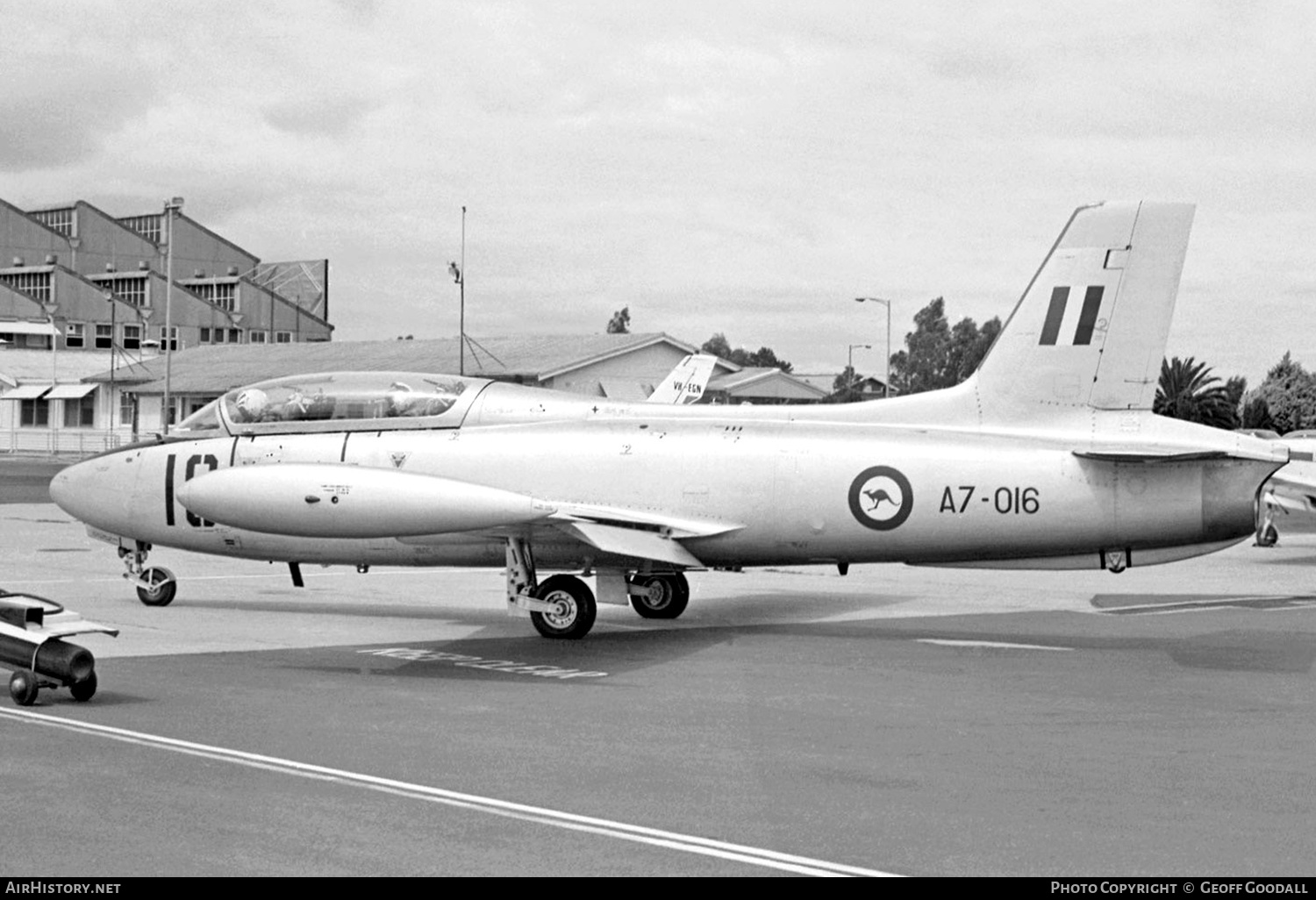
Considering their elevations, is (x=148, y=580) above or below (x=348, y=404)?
below

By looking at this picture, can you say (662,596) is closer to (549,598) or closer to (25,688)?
(549,598)

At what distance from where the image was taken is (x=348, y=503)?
605 inches

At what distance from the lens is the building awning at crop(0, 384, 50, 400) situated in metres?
82.9

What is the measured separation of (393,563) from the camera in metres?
17.9

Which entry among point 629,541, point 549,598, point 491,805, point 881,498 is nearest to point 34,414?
point 549,598

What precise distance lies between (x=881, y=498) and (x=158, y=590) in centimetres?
910

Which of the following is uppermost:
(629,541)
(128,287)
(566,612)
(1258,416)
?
(128,287)

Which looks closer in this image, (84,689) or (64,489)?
(84,689)

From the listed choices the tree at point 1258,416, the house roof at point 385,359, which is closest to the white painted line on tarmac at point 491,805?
the house roof at point 385,359

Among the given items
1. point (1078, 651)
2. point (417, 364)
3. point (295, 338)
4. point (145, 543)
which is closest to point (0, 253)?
point (295, 338)

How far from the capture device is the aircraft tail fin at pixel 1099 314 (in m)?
15.7

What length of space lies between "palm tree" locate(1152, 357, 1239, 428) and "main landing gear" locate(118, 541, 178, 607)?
62.9 meters

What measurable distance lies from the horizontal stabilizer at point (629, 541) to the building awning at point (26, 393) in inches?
2892

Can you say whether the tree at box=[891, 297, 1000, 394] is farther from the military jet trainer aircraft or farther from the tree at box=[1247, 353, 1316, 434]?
the military jet trainer aircraft
